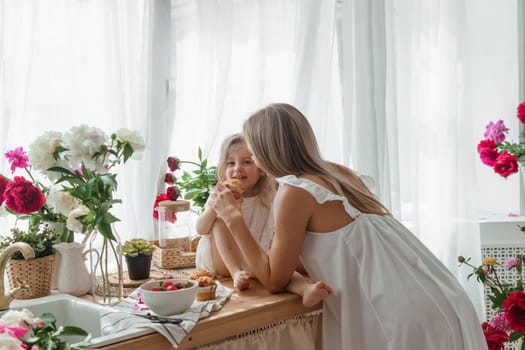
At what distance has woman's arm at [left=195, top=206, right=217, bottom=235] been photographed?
205cm

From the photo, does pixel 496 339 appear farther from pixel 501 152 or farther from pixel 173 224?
pixel 173 224

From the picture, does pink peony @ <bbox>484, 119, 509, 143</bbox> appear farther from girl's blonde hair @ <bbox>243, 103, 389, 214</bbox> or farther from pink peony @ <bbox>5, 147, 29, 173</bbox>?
pink peony @ <bbox>5, 147, 29, 173</bbox>

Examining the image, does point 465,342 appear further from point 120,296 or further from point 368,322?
point 120,296

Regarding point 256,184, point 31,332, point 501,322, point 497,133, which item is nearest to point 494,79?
point 497,133

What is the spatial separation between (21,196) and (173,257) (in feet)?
2.31

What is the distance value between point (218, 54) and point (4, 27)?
88 centimetres

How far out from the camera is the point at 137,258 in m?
2.03

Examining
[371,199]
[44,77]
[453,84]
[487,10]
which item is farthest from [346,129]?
[44,77]

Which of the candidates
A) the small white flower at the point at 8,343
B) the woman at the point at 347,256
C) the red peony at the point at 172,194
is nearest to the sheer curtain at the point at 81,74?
the red peony at the point at 172,194

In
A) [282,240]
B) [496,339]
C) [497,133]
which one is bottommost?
[496,339]

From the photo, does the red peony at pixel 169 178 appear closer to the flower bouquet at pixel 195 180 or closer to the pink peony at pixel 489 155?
the flower bouquet at pixel 195 180

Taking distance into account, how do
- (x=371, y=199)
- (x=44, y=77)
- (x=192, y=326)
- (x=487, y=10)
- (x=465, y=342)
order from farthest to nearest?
(x=487, y=10) < (x=44, y=77) < (x=371, y=199) < (x=465, y=342) < (x=192, y=326)

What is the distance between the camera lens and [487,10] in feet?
10.1

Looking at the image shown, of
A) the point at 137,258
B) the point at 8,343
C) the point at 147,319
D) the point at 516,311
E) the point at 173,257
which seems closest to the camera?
the point at 8,343
